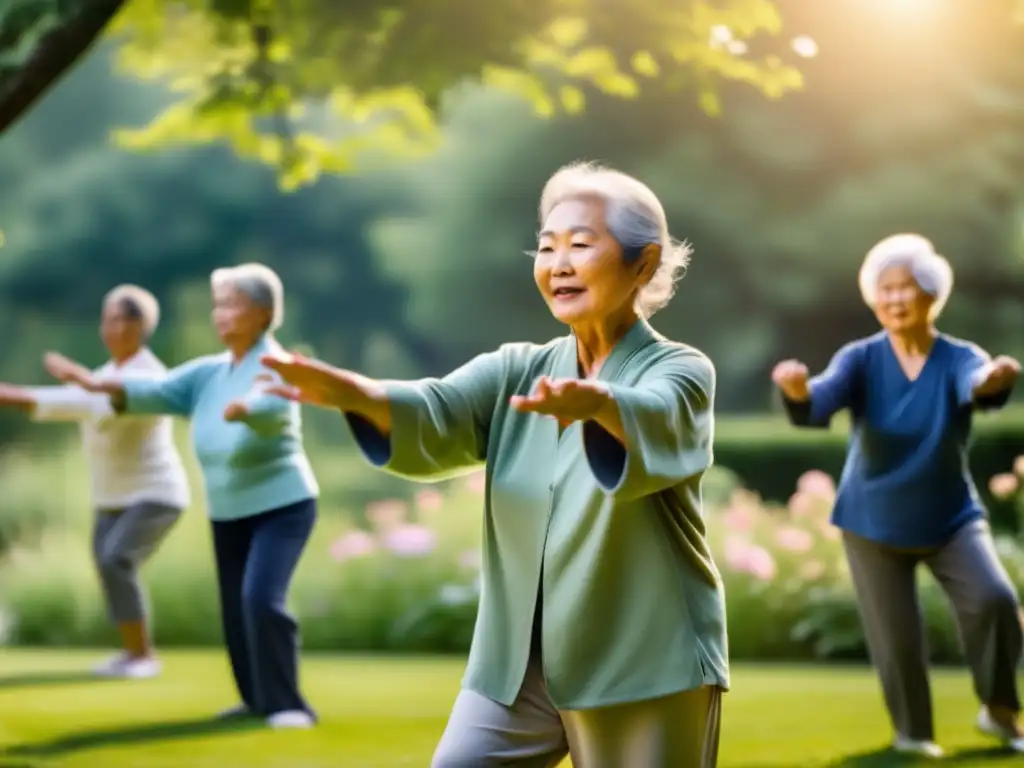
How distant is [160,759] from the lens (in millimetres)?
3875

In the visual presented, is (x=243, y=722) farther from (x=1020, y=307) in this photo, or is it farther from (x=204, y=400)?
(x=1020, y=307)

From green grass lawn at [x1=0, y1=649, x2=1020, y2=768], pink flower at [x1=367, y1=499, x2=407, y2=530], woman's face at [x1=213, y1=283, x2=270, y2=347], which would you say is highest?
woman's face at [x1=213, y1=283, x2=270, y2=347]

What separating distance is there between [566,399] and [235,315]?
2.61 metres

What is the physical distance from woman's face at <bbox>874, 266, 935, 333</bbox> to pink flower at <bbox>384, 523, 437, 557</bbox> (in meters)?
2.93

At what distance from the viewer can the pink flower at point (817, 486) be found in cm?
621

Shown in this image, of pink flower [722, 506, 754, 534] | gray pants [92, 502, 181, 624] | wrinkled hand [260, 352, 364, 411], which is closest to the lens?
wrinkled hand [260, 352, 364, 411]

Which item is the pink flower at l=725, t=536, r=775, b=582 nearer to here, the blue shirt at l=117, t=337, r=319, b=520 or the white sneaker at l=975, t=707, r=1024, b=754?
the white sneaker at l=975, t=707, r=1024, b=754

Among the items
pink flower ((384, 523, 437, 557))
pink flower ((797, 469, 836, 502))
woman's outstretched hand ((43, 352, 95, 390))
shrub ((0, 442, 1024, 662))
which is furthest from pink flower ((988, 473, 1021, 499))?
woman's outstretched hand ((43, 352, 95, 390))

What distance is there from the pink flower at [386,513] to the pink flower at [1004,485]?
100 inches

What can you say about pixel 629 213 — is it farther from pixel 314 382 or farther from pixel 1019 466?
pixel 1019 466

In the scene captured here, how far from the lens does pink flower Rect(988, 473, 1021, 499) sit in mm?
5879

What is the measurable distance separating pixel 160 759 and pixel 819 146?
455 cm

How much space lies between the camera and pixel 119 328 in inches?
206

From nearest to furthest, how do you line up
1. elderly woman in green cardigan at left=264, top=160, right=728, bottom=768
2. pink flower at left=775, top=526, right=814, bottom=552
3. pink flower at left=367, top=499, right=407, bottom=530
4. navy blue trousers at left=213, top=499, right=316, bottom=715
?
elderly woman in green cardigan at left=264, top=160, right=728, bottom=768, navy blue trousers at left=213, top=499, right=316, bottom=715, pink flower at left=775, top=526, right=814, bottom=552, pink flower at left=367, top=499, right=407, bottom=530
